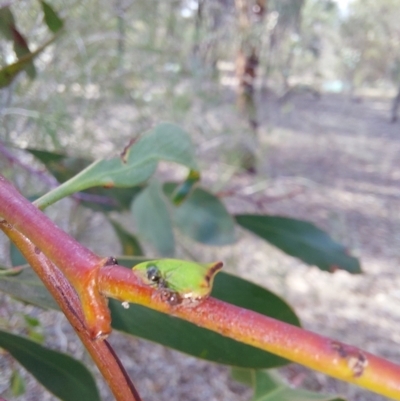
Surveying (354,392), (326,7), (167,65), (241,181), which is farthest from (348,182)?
(167,65)

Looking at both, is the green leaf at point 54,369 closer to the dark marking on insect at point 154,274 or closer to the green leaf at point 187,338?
the green leaf at point 187,338

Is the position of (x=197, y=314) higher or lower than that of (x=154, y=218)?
higher

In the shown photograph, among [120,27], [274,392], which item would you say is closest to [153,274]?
[274,392]

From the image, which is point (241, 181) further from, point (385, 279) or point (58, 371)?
point (58, 371)

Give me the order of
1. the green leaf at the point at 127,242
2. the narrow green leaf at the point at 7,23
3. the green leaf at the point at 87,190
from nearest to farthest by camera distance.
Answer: the narrow green leaf at the point at 7,23 < the green leaf at the point at 87,190 < the green leaf at the point at 127,242

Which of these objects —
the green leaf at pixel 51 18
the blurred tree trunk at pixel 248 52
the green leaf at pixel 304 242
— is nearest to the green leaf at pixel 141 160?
the green leaf at pixel 51 18

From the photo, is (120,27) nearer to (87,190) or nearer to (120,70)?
(120,70)
